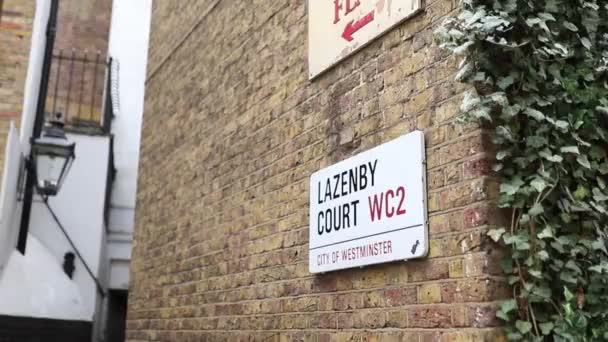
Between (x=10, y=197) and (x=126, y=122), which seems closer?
(x=10, y=197)

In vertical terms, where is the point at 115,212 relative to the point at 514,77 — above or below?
above

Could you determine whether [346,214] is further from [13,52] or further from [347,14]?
[13,52]

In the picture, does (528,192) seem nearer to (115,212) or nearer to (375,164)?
(375,164)

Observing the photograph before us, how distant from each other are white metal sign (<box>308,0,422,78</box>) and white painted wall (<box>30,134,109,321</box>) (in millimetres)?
5063

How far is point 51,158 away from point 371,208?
13.4ft

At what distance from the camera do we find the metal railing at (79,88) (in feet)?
31.1

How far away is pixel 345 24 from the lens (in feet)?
11.0

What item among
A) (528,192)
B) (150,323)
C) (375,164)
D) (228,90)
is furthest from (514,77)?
(150,323)

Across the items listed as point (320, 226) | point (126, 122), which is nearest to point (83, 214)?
point (126, 122)

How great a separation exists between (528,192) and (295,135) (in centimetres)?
160

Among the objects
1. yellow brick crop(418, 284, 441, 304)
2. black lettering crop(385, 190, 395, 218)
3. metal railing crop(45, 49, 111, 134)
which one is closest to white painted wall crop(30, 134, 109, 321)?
metal railing crop(45, 49, 111, 134)

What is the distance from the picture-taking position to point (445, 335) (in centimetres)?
244

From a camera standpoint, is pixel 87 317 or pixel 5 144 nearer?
pixel 5 144

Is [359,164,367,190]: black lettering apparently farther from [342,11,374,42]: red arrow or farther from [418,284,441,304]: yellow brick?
[342,11,374,42]: red arrow
